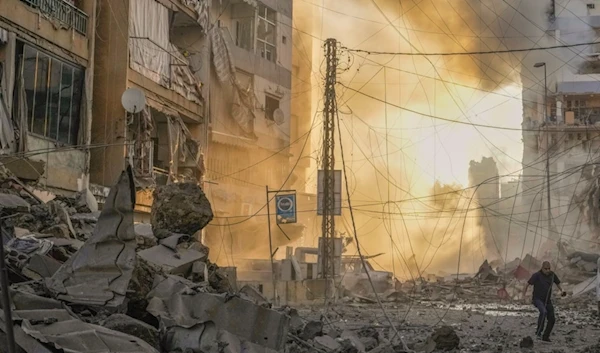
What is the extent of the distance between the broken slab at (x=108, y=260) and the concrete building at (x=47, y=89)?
7229 mm

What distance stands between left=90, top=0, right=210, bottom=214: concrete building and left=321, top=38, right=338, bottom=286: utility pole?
16.1 feet

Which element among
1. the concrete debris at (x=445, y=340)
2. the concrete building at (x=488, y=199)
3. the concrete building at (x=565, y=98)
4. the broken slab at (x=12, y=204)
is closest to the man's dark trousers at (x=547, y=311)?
the concrete debris at (x=445, y=340)

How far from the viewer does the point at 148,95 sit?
86.4 ft

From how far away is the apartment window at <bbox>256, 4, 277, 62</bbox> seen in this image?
41.3m

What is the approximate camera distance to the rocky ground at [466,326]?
572 inches

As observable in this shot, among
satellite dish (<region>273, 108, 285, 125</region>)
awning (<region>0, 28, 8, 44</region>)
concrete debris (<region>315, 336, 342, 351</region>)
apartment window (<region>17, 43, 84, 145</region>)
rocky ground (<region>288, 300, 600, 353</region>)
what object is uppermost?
satellite dish (<region>273, 108, 285, 125</region>)

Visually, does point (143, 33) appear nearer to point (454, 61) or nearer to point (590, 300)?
point (590, 300)

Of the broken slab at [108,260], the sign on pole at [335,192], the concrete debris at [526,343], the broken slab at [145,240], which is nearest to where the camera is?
the broken slab at [108,260]

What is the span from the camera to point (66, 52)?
21328mm

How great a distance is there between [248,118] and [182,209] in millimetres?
23945

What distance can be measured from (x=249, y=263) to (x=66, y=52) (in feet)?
56.5

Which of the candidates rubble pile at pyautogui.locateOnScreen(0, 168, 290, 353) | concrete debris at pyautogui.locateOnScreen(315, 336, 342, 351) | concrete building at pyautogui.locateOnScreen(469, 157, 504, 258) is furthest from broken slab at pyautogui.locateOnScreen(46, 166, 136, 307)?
concrete building at pyautogui.locateOnScreen(469, 157, 504, 258)

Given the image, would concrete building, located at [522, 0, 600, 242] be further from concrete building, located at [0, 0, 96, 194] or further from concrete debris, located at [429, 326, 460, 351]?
concrete debris, located at [429, 326, 460, 351]

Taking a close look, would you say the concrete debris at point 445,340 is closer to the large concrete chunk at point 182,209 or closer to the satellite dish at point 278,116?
the large concrete chunk at point 182,209
